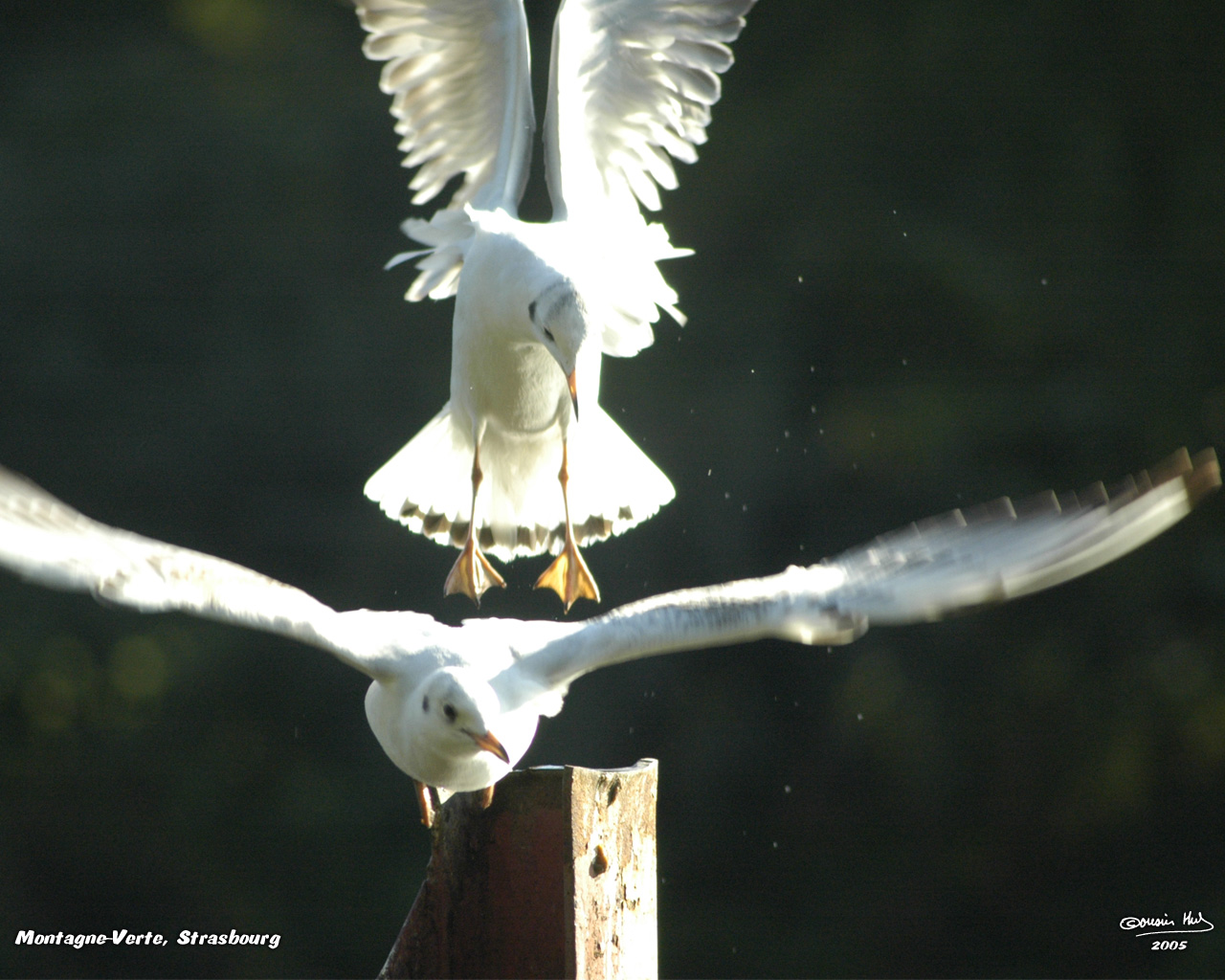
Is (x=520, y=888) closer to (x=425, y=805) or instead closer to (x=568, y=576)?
(x=425, y=805)

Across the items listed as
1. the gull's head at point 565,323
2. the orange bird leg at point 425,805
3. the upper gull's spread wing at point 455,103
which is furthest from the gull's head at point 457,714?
the upper gull's spread wing at point 455,103

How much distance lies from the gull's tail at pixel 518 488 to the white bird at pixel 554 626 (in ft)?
3.07

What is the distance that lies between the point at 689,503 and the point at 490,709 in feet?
11.7

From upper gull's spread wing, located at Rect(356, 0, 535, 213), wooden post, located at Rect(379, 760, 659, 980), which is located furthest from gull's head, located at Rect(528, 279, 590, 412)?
wooden post, located at Rect(379, 760, 659, 980)

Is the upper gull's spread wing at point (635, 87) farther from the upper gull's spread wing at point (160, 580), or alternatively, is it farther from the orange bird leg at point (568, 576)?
the upper gull's spread wing at point (160, 580)

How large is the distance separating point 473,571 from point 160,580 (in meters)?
0.95

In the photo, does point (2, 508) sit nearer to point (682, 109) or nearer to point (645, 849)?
point (645, 849)

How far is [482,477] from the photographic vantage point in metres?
3.12

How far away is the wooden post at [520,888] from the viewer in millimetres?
2090

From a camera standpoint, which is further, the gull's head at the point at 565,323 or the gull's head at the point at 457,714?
the gull's head at the point at 565,323

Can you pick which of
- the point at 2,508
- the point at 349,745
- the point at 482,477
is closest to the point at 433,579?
the point at 349,745

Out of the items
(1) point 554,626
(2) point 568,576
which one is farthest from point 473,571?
(1) point 554,626

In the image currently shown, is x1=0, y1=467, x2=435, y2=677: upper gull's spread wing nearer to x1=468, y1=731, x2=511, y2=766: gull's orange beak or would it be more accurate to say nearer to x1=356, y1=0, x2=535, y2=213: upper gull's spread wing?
x1=468, y1=731, x2=511, y2=766: gull's orange beak

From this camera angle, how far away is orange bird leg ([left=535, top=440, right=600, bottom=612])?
9.34ft
